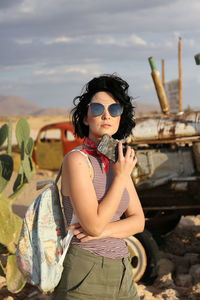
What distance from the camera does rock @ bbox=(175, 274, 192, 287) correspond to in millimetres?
5441

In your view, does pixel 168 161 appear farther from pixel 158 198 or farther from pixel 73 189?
pixel 73 189

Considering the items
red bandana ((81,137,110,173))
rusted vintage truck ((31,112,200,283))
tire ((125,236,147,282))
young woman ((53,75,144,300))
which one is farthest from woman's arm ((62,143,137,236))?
rusted vintage truck ((31,112,200,283))

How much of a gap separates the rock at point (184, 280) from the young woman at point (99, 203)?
310 centimetres

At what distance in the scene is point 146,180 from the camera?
18.1 ft

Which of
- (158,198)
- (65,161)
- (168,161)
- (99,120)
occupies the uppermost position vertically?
(99,120)

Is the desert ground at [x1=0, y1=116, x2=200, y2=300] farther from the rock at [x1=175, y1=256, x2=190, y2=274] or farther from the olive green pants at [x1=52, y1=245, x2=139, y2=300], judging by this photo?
the olive green pants at [x1=52, y1=245, x2=139, y2=300]

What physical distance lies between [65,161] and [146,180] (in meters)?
Result: 3.34

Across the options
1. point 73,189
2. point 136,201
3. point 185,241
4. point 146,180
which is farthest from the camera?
point 185,241

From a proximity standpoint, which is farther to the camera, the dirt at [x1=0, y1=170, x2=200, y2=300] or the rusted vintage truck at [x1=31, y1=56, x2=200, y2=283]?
the rusted vintage truck at [x1=31, y1=56, x2=200, y2=283]

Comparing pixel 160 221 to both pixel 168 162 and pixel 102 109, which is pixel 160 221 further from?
pixel 102 109

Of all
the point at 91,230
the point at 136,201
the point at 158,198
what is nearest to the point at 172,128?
the point at 158,198

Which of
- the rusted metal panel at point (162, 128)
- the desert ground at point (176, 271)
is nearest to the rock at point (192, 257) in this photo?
the desert ground at point (176, 271)

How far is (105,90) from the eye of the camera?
244cm

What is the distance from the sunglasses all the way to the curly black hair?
7cm
